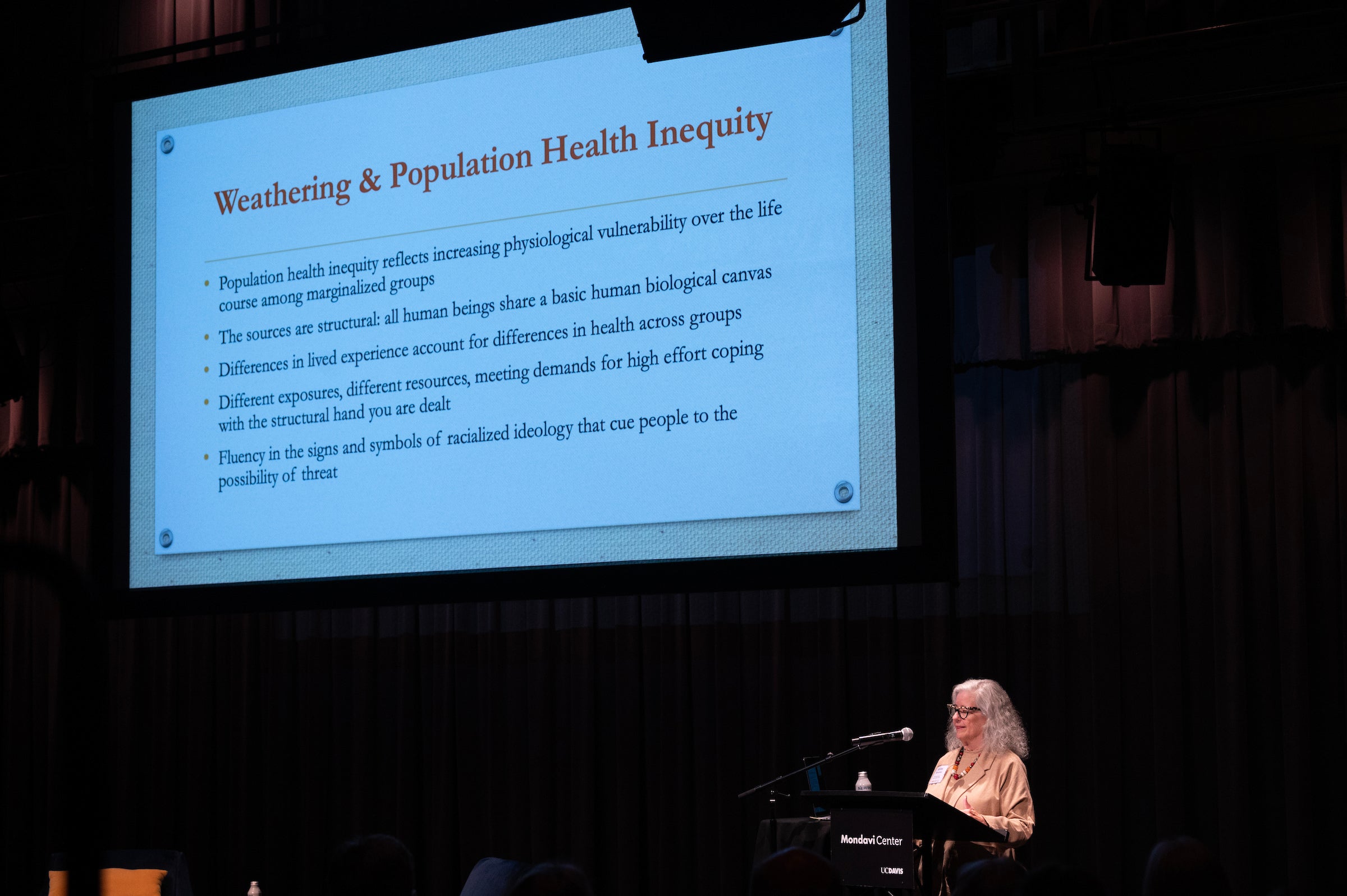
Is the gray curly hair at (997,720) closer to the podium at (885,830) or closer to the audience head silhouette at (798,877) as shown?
the podium at (885,830)

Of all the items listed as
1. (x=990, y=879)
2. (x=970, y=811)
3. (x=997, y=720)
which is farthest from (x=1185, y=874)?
(x=997, y=720)

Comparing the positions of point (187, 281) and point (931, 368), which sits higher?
point (187, 281)

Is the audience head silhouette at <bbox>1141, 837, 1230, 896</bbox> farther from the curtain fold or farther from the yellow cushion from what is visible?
the curtain fold

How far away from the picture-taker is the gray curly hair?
4.82m

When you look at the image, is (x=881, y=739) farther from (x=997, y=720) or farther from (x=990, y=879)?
(x=990, y=879)

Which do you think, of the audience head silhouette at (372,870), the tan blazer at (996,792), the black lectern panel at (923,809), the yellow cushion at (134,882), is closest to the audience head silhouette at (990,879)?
the audience head silhouette at (372,870)

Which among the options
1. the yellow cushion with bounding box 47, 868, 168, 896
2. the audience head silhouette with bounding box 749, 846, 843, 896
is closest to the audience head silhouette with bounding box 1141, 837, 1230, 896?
the audience head silhouette with bounding box 749, 846, 843, 896

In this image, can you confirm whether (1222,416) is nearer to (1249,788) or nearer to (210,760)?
(1249,788)

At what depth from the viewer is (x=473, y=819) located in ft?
20.4

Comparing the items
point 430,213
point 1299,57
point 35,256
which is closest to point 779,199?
point 430,213

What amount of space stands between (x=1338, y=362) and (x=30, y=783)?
22.7ft

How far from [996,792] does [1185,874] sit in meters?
3.04

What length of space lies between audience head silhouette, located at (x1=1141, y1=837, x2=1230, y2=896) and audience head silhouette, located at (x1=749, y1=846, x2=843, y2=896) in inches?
17.4

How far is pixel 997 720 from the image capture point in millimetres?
4840
